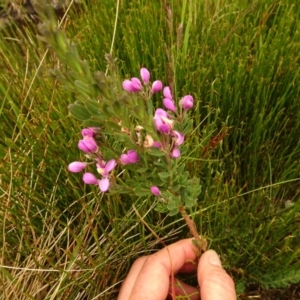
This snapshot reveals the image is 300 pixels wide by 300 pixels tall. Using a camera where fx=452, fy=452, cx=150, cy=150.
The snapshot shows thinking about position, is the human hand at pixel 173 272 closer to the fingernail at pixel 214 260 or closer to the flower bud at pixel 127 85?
the fingernail at pixel 214 260

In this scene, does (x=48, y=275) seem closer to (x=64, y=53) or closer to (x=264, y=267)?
(x=264, y=267)

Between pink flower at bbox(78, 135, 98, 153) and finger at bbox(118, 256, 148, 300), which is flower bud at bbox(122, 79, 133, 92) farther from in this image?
finger at bbox(118, 256, 148, 300)

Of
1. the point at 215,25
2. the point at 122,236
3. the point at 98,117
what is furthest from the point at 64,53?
the point at 215,25

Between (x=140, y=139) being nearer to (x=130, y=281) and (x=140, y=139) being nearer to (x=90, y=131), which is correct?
(x=90, y=131)

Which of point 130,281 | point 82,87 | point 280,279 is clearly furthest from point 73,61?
point 280,279

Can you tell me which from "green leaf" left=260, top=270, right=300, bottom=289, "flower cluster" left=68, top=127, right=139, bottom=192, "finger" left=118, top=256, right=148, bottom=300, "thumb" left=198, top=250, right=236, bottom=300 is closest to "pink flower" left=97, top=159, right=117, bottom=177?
"flower cluster" left=68, top=127, right=139, bottom=192

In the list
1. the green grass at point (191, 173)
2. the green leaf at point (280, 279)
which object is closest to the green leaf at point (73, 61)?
the green grass at point (191, 173)

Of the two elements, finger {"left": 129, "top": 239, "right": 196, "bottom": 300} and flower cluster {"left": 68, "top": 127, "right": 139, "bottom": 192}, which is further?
finger {"left": 129, "top": 239, "right": 196, "bottom": 300}
